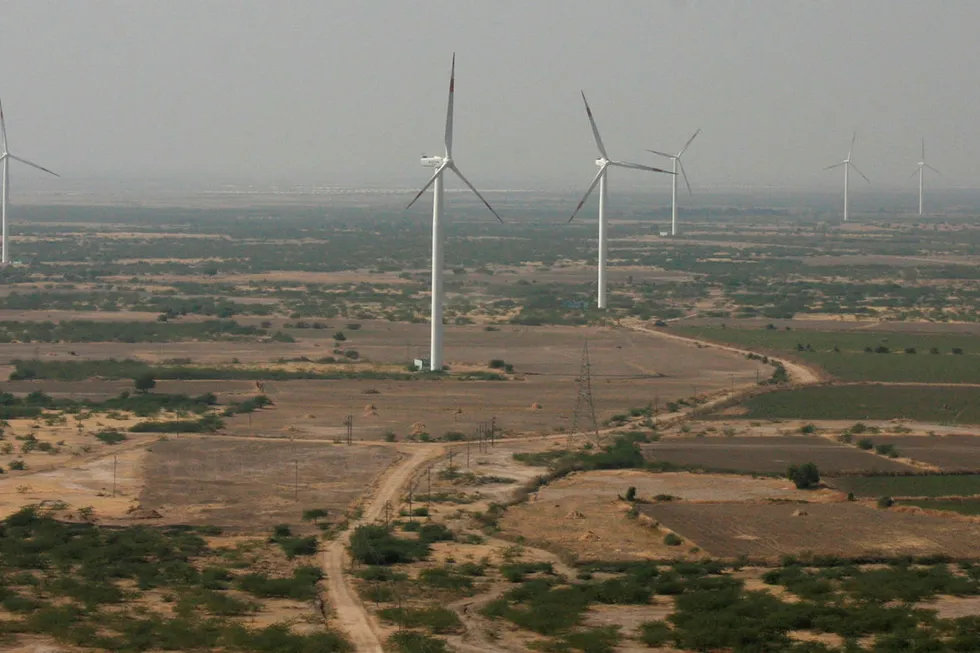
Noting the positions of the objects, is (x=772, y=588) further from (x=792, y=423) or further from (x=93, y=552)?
(x=792, y=423)

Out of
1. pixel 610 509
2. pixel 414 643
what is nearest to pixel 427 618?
pixel 414 643

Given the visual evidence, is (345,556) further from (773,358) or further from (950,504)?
(773,358)

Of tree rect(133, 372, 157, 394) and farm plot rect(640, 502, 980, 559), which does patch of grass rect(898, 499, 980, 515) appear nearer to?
farm plot rect(640, 502, 980, 559)

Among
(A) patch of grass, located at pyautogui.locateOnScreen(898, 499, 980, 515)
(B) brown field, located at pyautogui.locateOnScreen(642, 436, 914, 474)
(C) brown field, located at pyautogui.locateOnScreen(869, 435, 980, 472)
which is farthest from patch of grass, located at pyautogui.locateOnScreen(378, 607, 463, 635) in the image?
(C) brown field, located at pyautogui.locateOnScreen(869, 435, 980, 472)

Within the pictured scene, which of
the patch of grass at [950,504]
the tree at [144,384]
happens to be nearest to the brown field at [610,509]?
the patch of grass at [950,504]

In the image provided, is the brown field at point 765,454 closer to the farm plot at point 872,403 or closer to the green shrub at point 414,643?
the farm plot at point 872,403

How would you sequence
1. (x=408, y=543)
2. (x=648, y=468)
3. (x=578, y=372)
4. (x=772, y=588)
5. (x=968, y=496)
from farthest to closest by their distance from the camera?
(x=578, y=372) → (x=648, y=468) → (x=968, y=496) → (x=408, y=543) → (x=772, y=588)

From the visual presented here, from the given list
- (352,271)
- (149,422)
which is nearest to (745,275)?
(352,271)

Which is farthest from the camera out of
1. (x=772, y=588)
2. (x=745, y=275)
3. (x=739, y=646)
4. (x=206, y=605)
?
(x=745, y=275)
